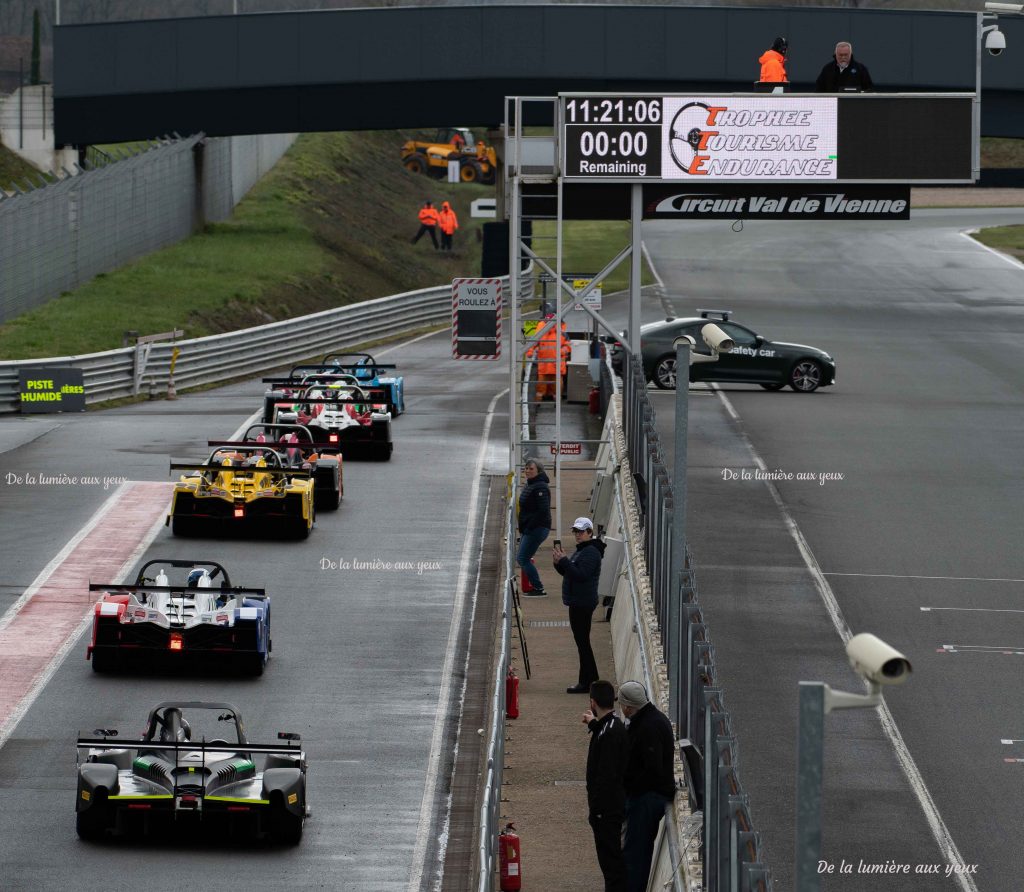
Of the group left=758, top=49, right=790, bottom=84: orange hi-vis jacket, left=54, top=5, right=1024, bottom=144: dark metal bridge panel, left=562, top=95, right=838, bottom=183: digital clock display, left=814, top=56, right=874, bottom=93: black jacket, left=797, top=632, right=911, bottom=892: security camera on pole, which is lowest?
left=797, top=632, right=911, bottom=892: security camera on pole

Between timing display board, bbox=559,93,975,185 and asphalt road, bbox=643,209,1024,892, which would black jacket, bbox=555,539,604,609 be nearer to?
asphalt road, bbox=643,209,1024,892

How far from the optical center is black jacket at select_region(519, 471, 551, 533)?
21688 millimetres

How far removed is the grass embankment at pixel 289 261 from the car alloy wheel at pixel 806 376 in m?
15.4

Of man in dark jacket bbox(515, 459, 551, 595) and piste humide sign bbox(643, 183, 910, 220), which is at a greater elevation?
piste humide sign bbox(643, 183, 910, 220)

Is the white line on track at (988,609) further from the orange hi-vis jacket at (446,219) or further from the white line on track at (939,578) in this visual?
the orange hi-vis jacket at (446,219)

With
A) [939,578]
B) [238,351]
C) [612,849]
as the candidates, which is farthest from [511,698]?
[238,351]

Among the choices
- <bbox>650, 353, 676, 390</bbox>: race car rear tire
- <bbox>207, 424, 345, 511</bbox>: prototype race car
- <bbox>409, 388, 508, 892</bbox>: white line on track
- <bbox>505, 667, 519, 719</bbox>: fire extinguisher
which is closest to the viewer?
<bbox>409, 388, 508, 892</bbox>: white line on track

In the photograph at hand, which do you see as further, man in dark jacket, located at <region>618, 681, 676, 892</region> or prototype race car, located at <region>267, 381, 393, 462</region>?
prototype race car, located at <region>267, 381, 393, 462</region>

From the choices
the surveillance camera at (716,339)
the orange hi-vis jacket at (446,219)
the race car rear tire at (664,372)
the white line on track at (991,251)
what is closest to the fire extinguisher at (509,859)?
the surveillance camera at (716,339)

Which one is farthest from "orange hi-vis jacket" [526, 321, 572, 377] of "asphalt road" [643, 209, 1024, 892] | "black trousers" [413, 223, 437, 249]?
"black trousers" [413, 223, 437, 249]

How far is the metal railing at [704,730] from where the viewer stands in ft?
27.6

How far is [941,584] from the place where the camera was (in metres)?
23.1

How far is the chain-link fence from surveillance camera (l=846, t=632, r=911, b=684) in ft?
122

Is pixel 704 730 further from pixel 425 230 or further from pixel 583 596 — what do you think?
pixel 425 230
